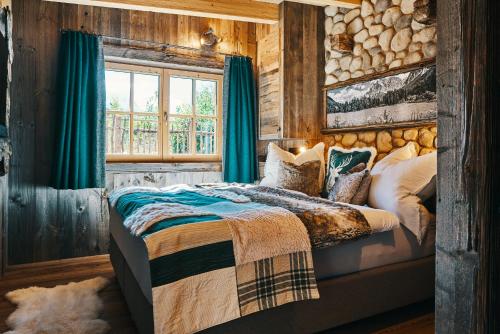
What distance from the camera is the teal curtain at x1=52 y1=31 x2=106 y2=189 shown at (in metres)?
3.43

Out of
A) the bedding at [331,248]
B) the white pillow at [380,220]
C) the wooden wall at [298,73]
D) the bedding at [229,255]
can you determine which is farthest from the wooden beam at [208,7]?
the white pillow at [380,220]

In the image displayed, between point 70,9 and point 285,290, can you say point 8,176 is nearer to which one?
point 70,9

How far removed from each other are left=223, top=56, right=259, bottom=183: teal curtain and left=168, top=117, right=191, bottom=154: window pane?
0.44m

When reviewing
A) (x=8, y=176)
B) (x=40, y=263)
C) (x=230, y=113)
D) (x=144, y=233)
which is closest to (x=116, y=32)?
(x=230, y=113)

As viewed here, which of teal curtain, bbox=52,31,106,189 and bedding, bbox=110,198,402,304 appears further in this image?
teal curtain, bbox=52,31,106,189

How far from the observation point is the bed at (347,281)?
1.72 metres

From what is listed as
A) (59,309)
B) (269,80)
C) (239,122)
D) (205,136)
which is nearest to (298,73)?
(269,80)

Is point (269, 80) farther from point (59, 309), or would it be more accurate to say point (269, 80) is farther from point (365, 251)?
point (59, 309)

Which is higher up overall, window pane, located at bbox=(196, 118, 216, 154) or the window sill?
window pane, located at bbox=(196, 118, 216, 154)

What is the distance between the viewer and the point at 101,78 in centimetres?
363

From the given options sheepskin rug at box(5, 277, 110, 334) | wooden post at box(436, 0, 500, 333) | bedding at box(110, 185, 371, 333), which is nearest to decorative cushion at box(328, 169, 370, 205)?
bedding at box(110, 185, 371, 333)

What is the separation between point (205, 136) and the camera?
14.4 feet

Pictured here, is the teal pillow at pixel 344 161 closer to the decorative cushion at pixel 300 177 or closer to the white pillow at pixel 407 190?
the decorative cushion at pixel 300 177

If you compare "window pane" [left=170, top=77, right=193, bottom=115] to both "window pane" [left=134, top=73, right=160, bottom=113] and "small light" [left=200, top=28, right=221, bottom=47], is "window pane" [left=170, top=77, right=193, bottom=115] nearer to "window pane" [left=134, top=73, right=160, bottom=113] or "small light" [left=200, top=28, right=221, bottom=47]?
"window pane" [left=134, top=73, right=160, bottom=113]
